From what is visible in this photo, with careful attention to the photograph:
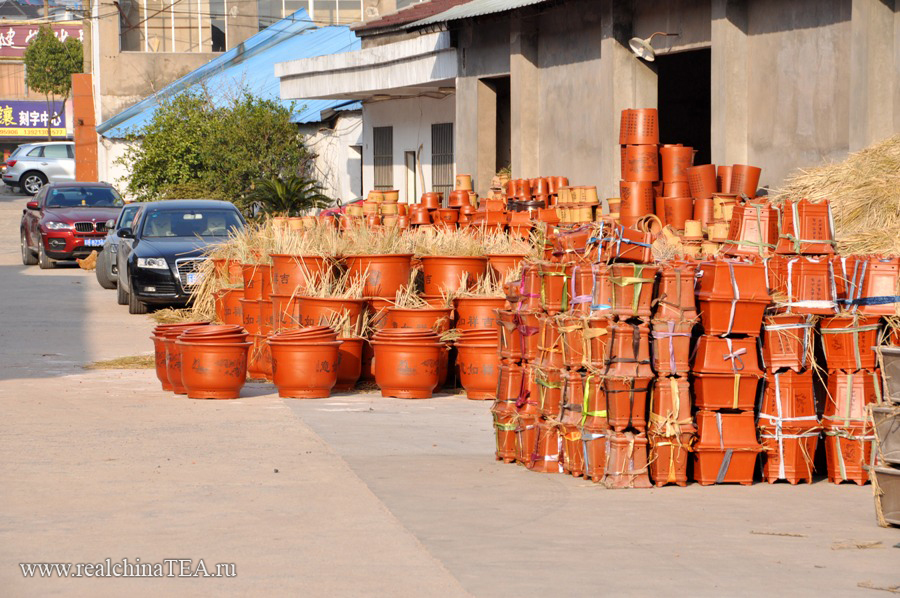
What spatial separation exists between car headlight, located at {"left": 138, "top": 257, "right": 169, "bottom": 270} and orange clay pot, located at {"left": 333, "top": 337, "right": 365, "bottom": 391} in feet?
25.3

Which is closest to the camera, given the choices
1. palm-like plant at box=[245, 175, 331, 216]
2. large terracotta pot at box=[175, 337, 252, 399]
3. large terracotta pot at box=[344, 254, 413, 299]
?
large terracotta pot at box=[175, 337, 252, 399]

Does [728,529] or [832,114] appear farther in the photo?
[832,114]

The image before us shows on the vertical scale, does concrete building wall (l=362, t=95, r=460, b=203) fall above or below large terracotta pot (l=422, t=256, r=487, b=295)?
above

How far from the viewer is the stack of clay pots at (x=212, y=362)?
12.4m

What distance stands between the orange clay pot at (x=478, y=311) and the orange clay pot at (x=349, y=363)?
1.12 metres

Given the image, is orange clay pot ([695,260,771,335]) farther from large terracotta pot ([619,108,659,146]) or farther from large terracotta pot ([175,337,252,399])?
large terracotta pot ([619,108,659,146])

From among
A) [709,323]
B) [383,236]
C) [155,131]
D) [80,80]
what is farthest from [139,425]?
[80,80]

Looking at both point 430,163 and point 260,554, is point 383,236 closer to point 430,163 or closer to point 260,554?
point 260,554

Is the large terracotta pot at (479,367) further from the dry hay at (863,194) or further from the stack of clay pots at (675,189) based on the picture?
the stack of clay pots at (675,189)

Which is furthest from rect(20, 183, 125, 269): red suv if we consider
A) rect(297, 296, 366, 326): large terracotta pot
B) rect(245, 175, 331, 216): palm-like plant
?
rect(297, 296, 366, 326): large terracotta pot

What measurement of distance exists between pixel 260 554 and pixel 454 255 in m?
7.41

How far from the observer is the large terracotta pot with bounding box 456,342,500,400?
13.0m

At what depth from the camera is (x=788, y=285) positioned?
9.27 meters

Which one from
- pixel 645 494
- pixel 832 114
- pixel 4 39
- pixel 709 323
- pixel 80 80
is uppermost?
pixel 4 39
